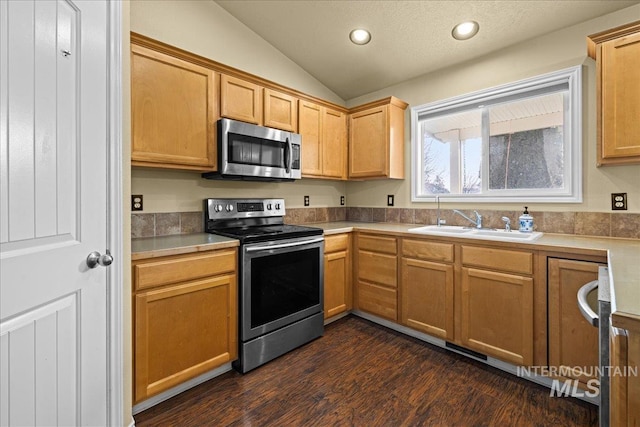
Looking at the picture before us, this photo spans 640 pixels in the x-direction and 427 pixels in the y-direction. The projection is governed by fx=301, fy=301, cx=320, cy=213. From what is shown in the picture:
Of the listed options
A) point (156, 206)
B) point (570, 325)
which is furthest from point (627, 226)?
point (156, 206)

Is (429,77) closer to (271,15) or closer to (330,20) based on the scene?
(330,20)

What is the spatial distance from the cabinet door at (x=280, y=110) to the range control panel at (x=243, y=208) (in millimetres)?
696

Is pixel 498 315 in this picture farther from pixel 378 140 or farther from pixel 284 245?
pixel 378 140

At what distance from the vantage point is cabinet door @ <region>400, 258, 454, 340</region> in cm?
228

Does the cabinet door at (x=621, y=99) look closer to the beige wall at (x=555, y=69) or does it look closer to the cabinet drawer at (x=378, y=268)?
the beige wall at (x=555, y=69)

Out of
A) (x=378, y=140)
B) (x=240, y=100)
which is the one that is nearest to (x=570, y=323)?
(x=378, y=140)

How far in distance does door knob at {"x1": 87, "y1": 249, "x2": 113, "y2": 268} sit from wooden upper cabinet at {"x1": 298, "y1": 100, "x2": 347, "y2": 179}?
6.31 feet

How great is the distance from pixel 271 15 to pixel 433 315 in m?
2.83

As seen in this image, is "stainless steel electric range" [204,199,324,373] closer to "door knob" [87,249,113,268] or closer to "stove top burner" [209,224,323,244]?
"stove top burner" [209,224,323,244]

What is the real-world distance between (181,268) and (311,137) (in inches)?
69.5

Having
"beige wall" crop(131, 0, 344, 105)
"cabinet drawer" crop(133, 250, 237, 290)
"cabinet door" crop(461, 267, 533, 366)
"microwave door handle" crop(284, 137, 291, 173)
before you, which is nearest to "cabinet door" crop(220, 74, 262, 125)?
"microwave door handle" crop(284, 137, 291, 173)

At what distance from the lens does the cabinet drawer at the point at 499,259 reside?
1.91 meters

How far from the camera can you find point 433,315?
2.37 metres

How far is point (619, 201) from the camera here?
203 cm
